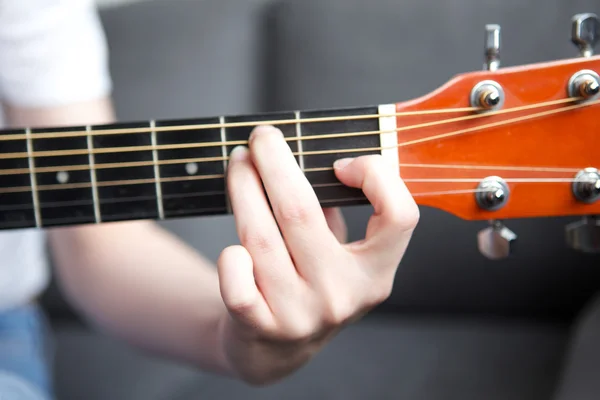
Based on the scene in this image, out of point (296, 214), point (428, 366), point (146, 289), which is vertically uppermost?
point (296, 214)

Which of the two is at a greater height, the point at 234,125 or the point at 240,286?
the point at 234,125

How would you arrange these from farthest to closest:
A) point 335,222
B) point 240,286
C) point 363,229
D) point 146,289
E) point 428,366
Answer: point 363,229
point 428,366
point 146,289
point 335,222
point 240,286

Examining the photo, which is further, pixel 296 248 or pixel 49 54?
pixel 49 54

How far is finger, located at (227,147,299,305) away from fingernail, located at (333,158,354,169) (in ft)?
0.23

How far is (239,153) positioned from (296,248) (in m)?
0.10

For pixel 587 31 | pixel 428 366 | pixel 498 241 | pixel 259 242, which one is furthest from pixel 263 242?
pixel 428 366

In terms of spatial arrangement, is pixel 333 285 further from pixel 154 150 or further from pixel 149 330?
pixel 149 330

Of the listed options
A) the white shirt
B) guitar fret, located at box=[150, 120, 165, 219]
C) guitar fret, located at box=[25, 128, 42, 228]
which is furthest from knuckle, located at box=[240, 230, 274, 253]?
the white shirt

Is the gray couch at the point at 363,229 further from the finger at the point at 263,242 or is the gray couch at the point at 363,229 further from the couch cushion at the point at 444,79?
the finger at the point at 263,242

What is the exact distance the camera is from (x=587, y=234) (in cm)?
55

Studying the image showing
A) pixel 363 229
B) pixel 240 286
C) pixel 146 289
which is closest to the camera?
pixel 240 286

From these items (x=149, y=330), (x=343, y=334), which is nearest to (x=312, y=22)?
(x=343, y=334)

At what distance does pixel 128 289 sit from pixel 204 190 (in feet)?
0.87

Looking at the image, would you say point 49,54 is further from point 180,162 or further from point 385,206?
point 385,206
